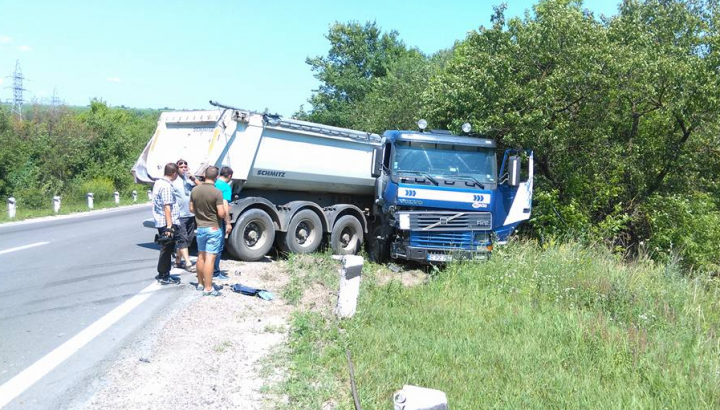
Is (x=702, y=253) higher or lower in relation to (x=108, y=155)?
lower

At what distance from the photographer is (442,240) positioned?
1125 centimetres

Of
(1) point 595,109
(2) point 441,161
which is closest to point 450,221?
(2) point 441,161

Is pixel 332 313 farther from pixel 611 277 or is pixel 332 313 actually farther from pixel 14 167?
pixel 14 167

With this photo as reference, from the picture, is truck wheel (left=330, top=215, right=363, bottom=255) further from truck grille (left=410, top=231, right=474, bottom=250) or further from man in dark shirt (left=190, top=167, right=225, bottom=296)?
man in dark shirt (left=190, top=167, right=225, bottom=296)

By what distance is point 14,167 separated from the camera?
32.4 m

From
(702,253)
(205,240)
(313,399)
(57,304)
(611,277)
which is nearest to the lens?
(313,399)

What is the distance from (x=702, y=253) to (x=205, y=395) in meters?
12.6

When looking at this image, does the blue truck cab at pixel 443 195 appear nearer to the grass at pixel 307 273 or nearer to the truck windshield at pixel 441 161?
the truck windshield at pixel 441 161

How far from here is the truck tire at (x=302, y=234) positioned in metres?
11.8

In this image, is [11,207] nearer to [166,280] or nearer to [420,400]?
[166,280]

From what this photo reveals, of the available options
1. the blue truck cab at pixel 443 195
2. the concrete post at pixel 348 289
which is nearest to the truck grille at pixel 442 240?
the blue truck cab at pixel 443 195

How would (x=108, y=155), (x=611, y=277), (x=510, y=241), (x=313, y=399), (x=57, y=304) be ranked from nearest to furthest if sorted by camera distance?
1. (x=313, y=399)
2. (x=57, y=304)
3. (x=611, y=277)
4. (x=510, y=241)
5. (x=108, y=155)

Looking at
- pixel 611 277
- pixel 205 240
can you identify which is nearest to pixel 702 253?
pixel 611 277

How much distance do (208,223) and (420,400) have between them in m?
4.92
